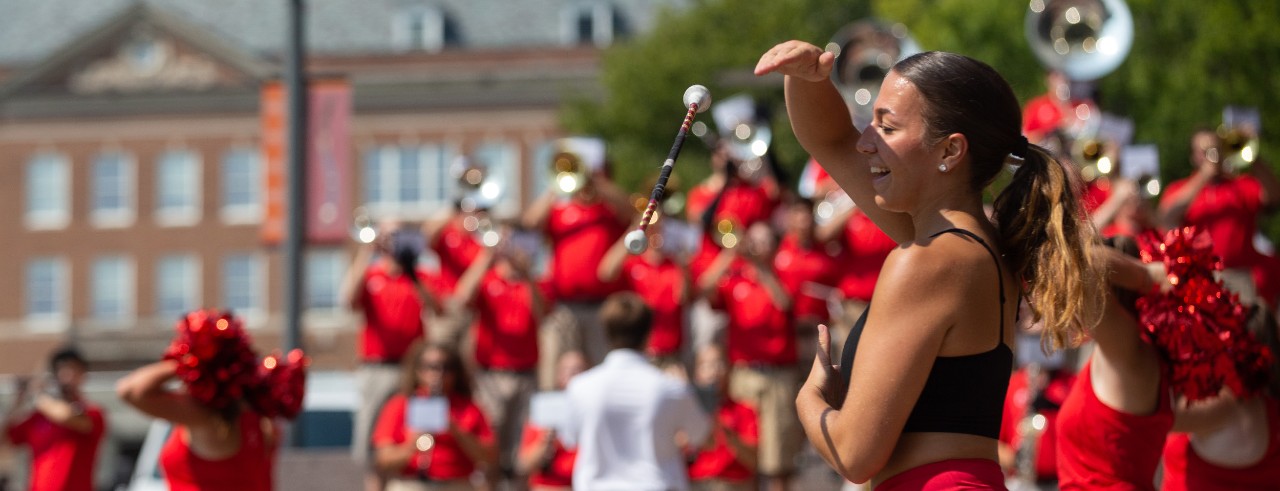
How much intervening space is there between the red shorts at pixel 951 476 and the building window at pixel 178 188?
5157 cm

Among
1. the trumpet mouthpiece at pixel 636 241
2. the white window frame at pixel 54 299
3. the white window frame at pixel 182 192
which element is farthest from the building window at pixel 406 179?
the trumpet mouthpiece at pixel 636 241

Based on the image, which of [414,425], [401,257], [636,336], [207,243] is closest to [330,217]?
[401,257]

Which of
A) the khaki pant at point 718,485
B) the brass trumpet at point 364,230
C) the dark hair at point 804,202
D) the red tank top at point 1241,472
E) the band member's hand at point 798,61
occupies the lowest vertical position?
the khaki pant at point 718,485

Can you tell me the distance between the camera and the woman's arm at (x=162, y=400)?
635cm

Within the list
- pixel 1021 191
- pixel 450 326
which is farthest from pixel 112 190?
pixel 1021 191

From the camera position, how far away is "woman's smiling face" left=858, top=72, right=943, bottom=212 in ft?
11.5

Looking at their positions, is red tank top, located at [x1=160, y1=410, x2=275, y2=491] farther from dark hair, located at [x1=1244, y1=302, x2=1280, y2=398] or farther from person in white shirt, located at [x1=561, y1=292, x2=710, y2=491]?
dark hair, located at [x1=1244, y1=302, x2=1280, y2=398]

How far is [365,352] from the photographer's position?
11.6 metres

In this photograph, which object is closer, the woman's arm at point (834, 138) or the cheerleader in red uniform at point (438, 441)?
the woman's arm at point (834, 138)

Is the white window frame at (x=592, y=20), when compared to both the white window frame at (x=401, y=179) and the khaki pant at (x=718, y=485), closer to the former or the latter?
the white window frame at (x=401, y=179)

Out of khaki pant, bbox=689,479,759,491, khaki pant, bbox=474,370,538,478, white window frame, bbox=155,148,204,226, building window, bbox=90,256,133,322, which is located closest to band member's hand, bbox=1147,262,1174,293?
khaki pant, bbox=689,479,759,491

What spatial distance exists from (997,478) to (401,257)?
849 centimetres

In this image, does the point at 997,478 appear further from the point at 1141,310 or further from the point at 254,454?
the point at 254,454

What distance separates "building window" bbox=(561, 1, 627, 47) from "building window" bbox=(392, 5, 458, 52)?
355cm
